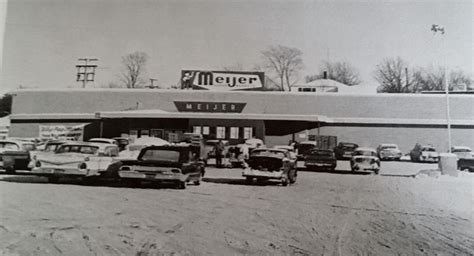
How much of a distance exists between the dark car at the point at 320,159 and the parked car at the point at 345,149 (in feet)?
0.18

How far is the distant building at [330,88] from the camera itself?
368 centimetres

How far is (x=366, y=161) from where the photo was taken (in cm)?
373

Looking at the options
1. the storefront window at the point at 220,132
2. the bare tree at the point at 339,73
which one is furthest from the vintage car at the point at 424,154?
the storefront window at the point at 220,132

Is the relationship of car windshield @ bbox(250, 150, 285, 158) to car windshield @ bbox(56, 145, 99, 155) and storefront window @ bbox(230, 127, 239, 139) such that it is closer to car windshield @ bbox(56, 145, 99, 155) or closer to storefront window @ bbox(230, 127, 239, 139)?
storefront window @ bbox(230, 127, 239, 139)

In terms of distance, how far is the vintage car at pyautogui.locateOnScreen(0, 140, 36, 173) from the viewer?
12.1ft

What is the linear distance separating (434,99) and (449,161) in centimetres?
50

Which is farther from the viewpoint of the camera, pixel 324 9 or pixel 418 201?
pixel 324 9

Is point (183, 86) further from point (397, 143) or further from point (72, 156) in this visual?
point (397, 143)

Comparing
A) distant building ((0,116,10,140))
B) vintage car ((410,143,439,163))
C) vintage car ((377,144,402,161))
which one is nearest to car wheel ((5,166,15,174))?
distant building ((0,116,10,140))

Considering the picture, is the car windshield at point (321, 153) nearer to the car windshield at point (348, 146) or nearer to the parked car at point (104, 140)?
the car windshield at point (348, 146)

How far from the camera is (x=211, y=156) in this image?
12.6 feet

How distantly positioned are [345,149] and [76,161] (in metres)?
2.24

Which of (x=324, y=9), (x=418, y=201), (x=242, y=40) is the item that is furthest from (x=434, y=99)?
(x=242, y=40)

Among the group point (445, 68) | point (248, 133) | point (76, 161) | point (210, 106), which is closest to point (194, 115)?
point (210, 106)
